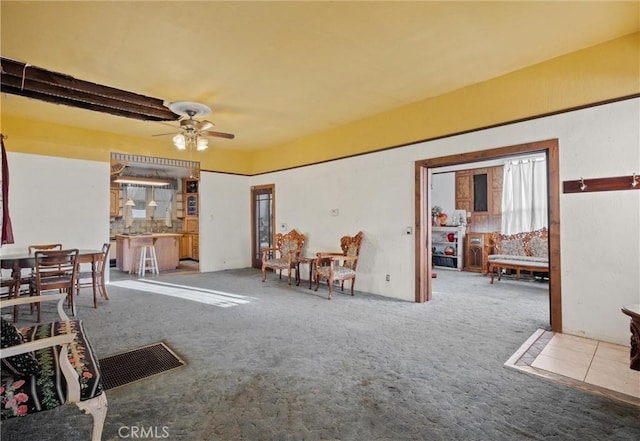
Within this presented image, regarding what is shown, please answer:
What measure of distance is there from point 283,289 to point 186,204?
6.06 metres

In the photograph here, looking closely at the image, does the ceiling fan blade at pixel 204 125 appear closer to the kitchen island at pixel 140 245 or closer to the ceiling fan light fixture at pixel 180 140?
the ceiling fan light fixture at pixel 180 140

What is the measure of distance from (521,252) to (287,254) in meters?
4.58

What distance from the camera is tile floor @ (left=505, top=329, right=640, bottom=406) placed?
2258 millimetres

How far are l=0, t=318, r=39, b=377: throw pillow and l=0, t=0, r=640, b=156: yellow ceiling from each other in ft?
7.76

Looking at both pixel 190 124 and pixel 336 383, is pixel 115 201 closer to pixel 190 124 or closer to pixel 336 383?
pixel 190 124

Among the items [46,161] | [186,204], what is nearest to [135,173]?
[186,204]

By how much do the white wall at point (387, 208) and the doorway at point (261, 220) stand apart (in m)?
0.18

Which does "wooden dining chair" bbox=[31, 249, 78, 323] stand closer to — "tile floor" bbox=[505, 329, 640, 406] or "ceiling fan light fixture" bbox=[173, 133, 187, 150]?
"ceiling fan light fixture" bbox=[173, 133, 187, 150]

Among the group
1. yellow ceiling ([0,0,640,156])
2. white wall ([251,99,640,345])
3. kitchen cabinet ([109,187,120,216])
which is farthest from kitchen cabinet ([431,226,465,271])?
kitchen cabinet ([109,187,120,216])

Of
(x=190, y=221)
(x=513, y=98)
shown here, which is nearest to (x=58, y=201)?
(x=190, y=221)

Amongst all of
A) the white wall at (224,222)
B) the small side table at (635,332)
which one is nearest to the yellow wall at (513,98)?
the small side table at (635,332)

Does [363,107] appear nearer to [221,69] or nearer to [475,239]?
[221,69]

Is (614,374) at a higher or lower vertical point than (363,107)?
lower

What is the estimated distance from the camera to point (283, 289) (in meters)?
5.38
